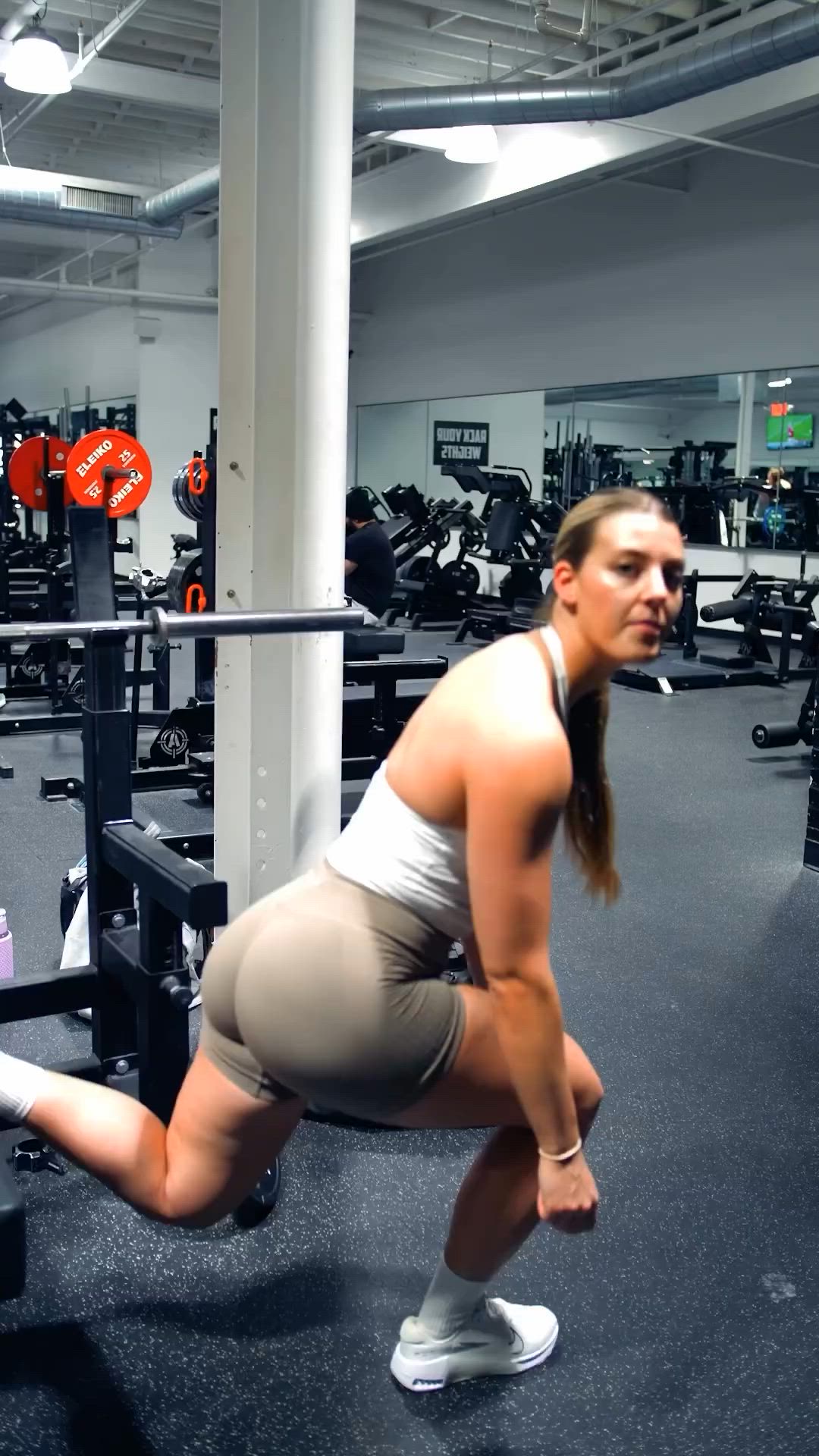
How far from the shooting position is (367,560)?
4.95m

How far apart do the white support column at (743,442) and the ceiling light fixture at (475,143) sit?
275 centimetres

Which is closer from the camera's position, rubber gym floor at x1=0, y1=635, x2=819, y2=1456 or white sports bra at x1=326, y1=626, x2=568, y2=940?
white sports bra at x1=326, y1=626, x2=568, y2=940

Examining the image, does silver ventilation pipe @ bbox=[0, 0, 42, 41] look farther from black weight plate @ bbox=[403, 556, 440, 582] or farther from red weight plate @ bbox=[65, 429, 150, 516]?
black weight plate @ bbox=[403, 556, 440, 582]

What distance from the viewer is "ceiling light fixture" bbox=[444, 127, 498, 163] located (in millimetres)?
7930

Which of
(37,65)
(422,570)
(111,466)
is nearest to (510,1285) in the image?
(111,466)

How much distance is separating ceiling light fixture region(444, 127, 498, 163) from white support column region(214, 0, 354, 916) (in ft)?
20.7

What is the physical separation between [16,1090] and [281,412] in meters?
1.26

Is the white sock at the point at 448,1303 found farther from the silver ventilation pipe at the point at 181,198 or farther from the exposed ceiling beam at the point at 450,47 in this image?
the silver ventilation pipe at the point at 181,198

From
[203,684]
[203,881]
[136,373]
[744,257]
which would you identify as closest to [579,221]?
[744,257]

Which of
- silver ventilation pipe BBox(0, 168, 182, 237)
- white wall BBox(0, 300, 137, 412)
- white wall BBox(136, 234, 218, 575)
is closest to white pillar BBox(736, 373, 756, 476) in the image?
silver ventilation pipe BBox(0, 168, 182, 237)

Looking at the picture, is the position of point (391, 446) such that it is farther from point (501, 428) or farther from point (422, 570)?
point (422, 570)

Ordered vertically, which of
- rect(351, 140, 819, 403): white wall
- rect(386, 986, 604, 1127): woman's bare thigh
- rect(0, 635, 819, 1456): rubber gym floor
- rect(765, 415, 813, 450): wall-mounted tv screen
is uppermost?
rect(351, 140, 819, 403): white wall

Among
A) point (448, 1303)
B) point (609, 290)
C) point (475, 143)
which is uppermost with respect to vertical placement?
point (475, 143)

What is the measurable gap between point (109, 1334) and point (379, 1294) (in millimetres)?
409
